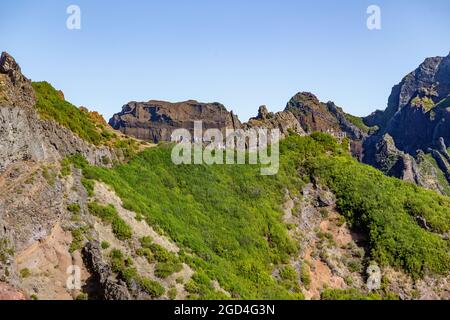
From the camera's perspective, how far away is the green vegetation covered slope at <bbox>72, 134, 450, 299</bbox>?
40.2 metres

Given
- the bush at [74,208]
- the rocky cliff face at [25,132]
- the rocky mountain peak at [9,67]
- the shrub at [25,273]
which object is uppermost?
the rocky mountain peak at [9,67]

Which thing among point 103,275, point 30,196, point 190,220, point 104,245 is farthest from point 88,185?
point 190,220

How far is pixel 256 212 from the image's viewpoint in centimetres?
4872

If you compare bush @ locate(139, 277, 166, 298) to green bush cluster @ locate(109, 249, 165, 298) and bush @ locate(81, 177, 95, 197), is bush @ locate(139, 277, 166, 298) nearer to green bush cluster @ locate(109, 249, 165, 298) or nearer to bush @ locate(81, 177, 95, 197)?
green bush cluster @ locate(109, 249, 165, 298)

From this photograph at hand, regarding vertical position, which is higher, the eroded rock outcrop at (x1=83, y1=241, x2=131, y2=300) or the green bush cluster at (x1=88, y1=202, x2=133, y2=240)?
the green bush cluster at (x1=88, y1=202, x2=133, y2=240)

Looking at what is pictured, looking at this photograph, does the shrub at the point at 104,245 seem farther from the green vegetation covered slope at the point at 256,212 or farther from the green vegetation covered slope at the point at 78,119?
the green vegetation covered slope at the point at 78,119

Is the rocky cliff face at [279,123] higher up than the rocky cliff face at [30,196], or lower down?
higher up

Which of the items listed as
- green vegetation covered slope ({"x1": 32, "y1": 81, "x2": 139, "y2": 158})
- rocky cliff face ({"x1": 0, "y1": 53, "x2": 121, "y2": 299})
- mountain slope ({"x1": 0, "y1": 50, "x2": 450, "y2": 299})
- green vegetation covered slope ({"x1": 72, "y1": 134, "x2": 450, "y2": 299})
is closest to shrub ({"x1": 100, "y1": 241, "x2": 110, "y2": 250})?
mountain slope ({"x1": 0, "y1": 50, "x2": 450, "y2": 299})

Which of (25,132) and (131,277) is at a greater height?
(25,132)

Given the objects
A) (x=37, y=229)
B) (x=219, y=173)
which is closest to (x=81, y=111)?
(x=219, y=173)

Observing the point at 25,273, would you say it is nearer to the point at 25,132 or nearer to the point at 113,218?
the point at 113,218

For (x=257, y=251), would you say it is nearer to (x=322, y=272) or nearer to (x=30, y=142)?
(x=322, y=272)

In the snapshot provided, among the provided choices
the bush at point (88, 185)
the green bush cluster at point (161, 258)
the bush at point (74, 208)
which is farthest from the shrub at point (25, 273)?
the bush at point (88, 185)

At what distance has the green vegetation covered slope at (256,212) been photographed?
1583 inches
